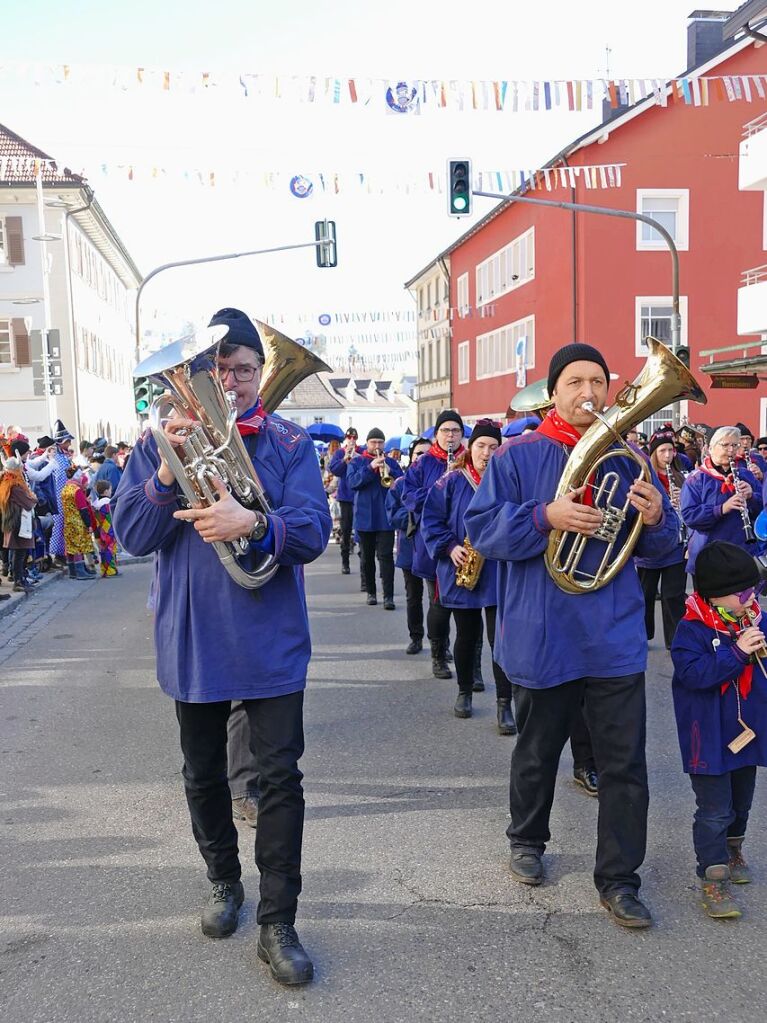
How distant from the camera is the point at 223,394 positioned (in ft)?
10.2

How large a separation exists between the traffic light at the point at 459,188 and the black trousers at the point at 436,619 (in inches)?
322

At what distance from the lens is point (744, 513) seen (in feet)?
25.5

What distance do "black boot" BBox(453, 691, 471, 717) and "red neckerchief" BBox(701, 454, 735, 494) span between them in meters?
2.80

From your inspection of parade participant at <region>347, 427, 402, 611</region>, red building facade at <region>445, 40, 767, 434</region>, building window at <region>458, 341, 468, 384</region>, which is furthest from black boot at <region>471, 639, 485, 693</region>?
building window at <region>458, 341, 468, 384</region>

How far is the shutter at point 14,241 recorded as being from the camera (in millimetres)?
33844

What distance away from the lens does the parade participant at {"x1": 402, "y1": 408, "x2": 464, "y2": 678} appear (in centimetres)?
739

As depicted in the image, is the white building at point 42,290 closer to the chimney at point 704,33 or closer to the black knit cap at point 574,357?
the chimney at point 704,33

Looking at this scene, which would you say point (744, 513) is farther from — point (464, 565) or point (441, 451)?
point (464, 565)

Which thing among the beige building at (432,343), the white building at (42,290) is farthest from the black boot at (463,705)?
the beige building at (432,343)

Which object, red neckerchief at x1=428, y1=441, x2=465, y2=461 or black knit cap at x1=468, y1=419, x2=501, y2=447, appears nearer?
black knit cap at x1=468, y1=419, x2=501, y2=447

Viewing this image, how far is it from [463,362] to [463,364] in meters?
0.09

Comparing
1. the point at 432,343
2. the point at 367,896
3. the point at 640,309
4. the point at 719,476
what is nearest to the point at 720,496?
the point at 719,476

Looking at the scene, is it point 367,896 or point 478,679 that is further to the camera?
point 478,679

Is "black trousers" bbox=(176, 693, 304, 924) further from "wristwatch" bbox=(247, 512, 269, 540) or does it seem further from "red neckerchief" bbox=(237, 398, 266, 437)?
"red neckerchief" bbox=(237, 398, 266, 437)
